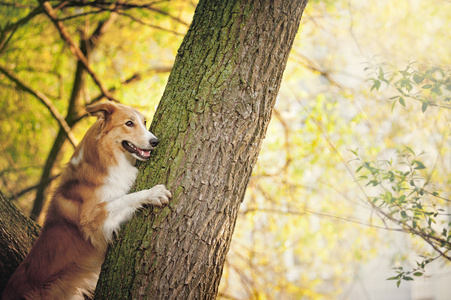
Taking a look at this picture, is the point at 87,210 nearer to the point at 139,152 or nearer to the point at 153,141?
the point at 139,152

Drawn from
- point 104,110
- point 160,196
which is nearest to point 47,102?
point 104,110

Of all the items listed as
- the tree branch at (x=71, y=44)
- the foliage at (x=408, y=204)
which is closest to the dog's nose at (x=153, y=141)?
the foliage at (x=408, y=204)

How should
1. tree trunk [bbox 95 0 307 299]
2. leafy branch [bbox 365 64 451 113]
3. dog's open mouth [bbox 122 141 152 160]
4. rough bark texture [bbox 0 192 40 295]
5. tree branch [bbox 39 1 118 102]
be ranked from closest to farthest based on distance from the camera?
tree trunk [bbox 95 0 307 299], dog's open mouth [bbox 122 141 152 160], rough bark texture [bbox 0 192 40 295], leafy branch [bbox 365 64 451 113], tree branch [bbox 39 1 118 102]

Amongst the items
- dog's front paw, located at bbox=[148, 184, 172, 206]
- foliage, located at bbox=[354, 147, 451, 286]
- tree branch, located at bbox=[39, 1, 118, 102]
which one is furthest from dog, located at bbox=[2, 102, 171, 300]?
tree branch, located at bbox=[39, 1, 118, 102]

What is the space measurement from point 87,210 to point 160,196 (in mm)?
567

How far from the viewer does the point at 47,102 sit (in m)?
4.53

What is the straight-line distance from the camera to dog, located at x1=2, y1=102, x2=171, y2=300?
1.72m

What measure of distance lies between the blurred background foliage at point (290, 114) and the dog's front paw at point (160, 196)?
3.06 meters

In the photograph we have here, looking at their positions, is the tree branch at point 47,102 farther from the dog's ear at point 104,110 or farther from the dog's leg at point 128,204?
the dog's leg at point 128,204

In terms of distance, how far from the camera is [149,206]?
59.8 inches

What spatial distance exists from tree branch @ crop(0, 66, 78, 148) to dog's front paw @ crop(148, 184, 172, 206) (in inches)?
142

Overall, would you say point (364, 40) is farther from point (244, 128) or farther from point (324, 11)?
point (244, 128)

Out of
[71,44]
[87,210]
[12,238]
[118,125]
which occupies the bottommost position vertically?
[12,238]

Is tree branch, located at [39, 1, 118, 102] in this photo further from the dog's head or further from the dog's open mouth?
the dog's open mouth
